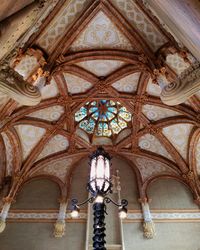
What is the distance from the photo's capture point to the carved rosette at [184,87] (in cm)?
401

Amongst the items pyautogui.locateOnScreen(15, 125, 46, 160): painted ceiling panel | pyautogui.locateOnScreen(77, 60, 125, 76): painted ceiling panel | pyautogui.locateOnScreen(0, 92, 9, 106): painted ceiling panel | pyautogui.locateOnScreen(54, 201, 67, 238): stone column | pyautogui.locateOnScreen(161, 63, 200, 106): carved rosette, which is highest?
pyautogui.locateOnScreen(77, 60, 125, 76): painted ceiling panel

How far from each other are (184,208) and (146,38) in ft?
21.9

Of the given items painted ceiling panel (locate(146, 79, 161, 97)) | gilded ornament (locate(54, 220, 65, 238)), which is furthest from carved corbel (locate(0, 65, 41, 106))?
gilded ornament (locate(54, 220, 65, 238))

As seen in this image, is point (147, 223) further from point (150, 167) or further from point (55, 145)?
point (55, 145)

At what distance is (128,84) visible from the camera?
31.2 feet

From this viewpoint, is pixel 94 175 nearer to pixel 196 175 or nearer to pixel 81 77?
pixel 81 77

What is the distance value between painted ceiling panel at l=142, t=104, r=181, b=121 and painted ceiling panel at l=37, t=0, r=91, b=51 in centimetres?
453

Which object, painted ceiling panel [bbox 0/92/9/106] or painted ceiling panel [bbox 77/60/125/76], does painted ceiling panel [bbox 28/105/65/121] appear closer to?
painted ceiling panel [bbox 0/92/9/106]

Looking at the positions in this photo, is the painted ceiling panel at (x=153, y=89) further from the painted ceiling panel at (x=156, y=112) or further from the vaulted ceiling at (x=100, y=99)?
the painted ceiling panel at (x=156, y=112)

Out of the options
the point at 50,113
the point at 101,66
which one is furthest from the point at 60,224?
the point at 101,66

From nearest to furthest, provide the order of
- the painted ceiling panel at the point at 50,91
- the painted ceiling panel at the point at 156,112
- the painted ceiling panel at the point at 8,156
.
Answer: the painted ceiling panel at the point at 50,91
the painted ceiling panel at the point at 156,112
the painted ceiling panel at the point at 8,156

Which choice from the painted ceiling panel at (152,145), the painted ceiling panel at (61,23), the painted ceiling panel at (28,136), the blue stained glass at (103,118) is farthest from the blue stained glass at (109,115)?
the painted ceiling panel at (61,23)

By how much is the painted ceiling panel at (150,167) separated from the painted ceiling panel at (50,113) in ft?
13.9

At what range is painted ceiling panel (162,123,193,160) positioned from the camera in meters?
9.99
